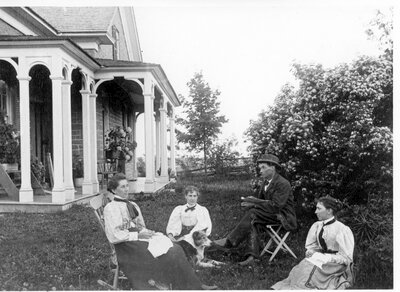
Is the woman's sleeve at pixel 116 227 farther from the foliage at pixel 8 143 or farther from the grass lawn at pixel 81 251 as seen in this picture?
the foliage at pixel 8 143

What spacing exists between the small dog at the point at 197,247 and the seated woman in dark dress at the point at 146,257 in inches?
26.1

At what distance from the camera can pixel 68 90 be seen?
8977 millimetres

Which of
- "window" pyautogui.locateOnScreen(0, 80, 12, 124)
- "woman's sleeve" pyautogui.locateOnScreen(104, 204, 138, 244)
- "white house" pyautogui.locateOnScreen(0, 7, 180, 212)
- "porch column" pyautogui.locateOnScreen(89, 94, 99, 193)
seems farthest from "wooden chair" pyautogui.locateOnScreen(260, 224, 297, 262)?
"window" pyautogui.locateOnScreen(0, 80, 12, 124)

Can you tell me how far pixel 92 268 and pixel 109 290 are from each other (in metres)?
0.70

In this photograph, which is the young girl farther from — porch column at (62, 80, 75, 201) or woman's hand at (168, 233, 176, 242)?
porch column at (62, 80, 75, 201)

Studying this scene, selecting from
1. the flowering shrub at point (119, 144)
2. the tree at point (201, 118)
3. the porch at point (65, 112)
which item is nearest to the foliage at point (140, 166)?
the porch at point (65, 112)

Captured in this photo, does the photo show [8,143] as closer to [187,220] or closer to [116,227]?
[187,220]

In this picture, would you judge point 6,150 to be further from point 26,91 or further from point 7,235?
point 7,235

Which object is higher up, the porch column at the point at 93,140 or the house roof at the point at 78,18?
the house roof at the point at 78,18

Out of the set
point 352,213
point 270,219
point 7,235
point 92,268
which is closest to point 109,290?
point 92,268

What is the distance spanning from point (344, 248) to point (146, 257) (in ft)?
6.49

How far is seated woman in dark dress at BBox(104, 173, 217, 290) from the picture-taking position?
4.41 metres

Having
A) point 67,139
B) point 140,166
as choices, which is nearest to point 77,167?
point 67,139

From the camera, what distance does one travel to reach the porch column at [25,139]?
8039 millimetres
